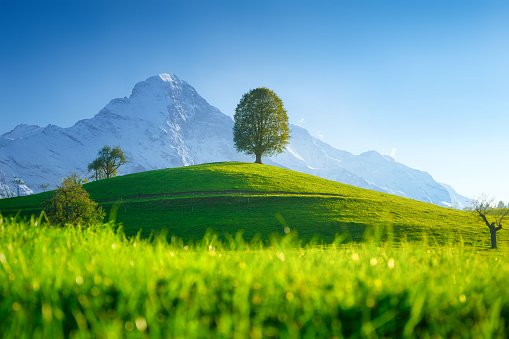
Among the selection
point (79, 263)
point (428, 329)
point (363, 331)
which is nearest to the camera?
point (363, 331)

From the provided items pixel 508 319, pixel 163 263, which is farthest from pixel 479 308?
pixel 163 263

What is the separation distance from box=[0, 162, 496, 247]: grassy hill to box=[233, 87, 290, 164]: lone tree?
16.3 metres

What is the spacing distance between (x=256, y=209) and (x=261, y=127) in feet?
133

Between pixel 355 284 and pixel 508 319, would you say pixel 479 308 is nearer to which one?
pixel 508 319

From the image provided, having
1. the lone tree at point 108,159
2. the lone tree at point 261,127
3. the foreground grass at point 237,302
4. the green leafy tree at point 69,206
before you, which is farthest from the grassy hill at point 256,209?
the lone tree at point 108,159

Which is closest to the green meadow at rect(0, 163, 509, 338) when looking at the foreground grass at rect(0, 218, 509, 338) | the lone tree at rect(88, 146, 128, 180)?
the foreground grass at rect(0, 218, 509, 338)

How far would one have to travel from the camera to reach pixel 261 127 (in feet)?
273

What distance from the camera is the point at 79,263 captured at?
4.50m

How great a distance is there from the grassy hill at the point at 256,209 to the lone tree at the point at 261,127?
53.6 ft

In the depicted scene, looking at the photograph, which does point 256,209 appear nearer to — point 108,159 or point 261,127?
point 261,127

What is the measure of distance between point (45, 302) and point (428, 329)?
4.25 metres

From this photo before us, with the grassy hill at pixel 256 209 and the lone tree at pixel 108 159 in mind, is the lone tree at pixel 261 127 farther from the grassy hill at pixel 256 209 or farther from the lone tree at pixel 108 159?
the lone tree at pixel 108 159

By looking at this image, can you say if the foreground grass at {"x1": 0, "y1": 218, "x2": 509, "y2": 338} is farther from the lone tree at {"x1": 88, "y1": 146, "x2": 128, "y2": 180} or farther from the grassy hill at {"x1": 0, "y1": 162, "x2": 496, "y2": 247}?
the lone tree at {"x1": 88, "y1": 146, "x2": 128, "y2": 180}

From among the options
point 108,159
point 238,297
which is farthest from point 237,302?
point 108,159
